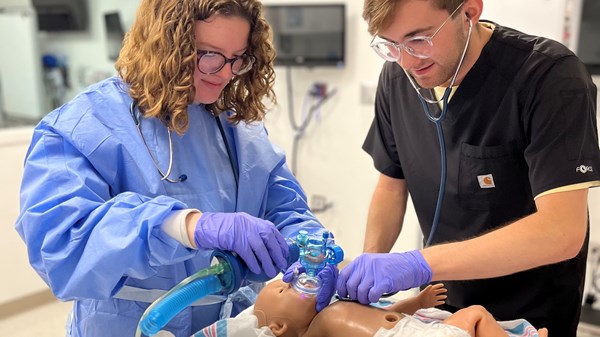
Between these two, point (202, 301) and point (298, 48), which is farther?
point (298, 48)

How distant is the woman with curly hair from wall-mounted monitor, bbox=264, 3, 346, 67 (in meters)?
2.09

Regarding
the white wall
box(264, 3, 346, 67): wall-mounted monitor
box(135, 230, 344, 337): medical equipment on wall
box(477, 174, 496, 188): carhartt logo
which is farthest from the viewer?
box(264, 3, 346, 67): wall-mounted monitor

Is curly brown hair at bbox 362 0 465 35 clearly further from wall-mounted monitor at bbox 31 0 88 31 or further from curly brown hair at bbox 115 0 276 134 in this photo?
wall-mounted monitor at bbox 31 0 88 31

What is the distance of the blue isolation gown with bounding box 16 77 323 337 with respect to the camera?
1.08 m

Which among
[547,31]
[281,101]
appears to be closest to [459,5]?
[547,31]

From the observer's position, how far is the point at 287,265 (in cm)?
128

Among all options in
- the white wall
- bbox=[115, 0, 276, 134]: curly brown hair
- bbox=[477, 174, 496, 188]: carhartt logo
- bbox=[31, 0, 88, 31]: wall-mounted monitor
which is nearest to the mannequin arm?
bbox=[477, 174, 496, 188]: carhartt logo

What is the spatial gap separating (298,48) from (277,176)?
2.21m

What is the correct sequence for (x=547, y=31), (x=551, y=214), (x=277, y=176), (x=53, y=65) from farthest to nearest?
(x=53, y=65) → (x=547, y=31) → (x=277, y=176) → (x=551, y=214)

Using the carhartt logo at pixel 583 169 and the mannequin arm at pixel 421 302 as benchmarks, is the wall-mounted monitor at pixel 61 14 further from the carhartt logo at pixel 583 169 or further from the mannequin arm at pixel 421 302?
the carhartt logo at pixel 583 169

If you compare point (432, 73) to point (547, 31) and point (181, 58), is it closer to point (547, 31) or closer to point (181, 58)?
point (181, 58)

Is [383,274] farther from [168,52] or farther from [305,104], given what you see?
[305,104]

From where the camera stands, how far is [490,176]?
140 cm

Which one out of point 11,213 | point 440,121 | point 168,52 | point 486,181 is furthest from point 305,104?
point 168,52
